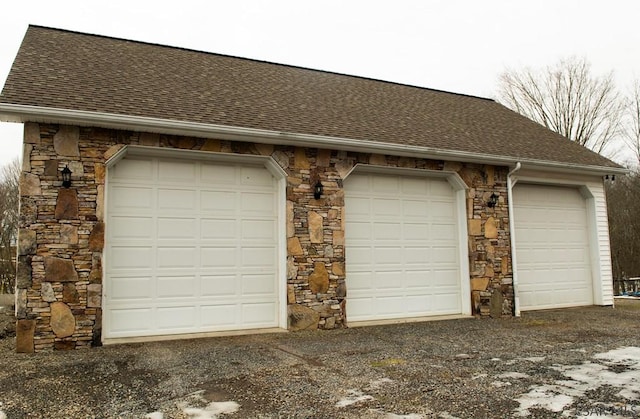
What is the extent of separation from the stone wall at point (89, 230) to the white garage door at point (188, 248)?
14.3 inches

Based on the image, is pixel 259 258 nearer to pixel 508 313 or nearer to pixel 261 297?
pixel 261 297

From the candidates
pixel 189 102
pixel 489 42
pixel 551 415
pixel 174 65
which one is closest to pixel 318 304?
pixel 189 102

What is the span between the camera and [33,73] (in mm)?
6773

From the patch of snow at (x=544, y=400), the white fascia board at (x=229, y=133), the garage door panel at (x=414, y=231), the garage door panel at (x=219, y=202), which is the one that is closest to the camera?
the patch of snow at (x=544, y=400)

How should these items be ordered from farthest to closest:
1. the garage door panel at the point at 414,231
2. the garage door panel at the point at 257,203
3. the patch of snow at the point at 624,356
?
the garage door panel at the point at 414,231 < the garage door panel at the point at 257,203 < the patch of snow at the point at 624,356

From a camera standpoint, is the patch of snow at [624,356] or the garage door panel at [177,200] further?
the garage door panel at [177,200]

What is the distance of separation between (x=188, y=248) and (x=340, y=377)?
342cm

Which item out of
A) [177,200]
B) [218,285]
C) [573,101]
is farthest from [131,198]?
[573,101]

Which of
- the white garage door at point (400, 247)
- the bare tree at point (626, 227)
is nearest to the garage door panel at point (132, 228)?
the white garage door at point (400, 247)

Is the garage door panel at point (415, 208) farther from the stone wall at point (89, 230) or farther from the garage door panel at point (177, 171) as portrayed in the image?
the garage door panel at point (177, 171)

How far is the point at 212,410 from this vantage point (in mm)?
3574

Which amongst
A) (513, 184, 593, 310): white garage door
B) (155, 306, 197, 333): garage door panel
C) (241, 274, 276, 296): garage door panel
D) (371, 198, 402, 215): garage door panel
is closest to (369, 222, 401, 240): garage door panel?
(371, 198, 402, 215): garage door panel

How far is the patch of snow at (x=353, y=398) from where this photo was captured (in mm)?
3719

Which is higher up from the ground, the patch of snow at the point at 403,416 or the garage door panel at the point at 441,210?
the garage door panel at the point at 441,210
